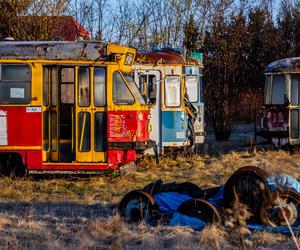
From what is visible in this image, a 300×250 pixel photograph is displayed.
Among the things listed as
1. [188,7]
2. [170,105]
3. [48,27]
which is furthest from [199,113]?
[188,7]

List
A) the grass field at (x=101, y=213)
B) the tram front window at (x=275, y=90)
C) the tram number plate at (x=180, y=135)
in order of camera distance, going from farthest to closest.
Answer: the tram front window at (x=275, y=90)
the tram number plate at (x=180, y=135)
the grass field at (x=101, y=213)

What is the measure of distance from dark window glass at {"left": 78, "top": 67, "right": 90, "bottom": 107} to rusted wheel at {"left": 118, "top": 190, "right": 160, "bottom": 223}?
13.5 ft

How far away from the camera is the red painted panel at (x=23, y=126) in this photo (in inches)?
467

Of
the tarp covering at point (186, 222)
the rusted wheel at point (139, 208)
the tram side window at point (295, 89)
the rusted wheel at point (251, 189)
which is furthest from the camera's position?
the tram side window at point (295, 89)

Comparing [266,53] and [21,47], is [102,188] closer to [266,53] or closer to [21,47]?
[21,47]

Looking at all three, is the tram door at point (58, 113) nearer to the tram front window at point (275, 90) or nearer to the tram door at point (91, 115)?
the tram door at point (91, 115)

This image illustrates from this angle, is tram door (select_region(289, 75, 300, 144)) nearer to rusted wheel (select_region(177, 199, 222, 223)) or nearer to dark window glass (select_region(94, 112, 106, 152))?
dark window glass (select_region(94, 112, 106, 152))

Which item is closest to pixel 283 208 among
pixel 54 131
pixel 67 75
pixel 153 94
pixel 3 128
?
pixel 54 131

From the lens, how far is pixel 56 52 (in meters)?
12.0

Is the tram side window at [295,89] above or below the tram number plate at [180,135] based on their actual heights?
above

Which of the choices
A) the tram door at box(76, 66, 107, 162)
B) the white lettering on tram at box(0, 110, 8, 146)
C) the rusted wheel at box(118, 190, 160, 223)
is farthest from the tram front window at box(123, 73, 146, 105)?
the rusted wheel at box(118, 190, 160, 223)

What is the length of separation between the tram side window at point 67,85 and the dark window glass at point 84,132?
0.38 metres

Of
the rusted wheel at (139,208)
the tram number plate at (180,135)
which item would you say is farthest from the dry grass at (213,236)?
the tram number plate at (180,135)

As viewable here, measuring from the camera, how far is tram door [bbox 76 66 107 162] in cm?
1190
